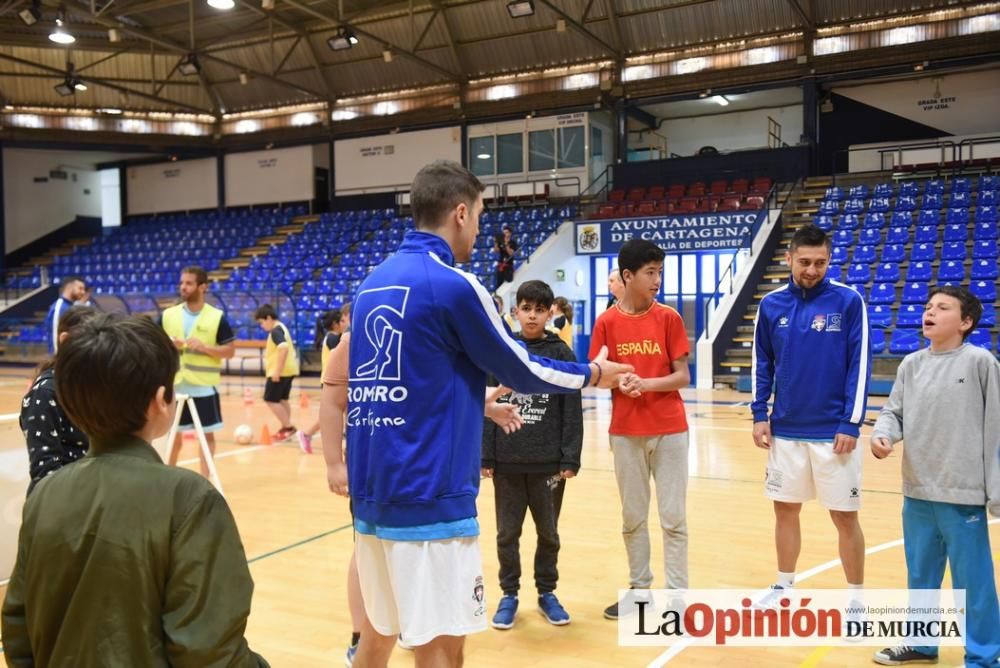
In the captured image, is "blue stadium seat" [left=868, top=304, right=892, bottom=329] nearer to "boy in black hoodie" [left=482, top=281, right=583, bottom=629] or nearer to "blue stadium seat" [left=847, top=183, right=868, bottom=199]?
"blue stadium seat" [left=847, top=183, right=868, bottom=199]

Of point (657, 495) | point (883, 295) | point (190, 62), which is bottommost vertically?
point (657, 495)

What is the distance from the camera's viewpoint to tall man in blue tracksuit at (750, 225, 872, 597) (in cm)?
386

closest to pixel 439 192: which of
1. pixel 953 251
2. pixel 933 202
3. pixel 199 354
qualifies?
pixel 199 354

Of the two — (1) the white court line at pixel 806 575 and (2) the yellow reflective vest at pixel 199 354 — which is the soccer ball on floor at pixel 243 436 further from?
(1) the white court line at pixel 806 575

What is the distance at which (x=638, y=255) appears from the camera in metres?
4.00

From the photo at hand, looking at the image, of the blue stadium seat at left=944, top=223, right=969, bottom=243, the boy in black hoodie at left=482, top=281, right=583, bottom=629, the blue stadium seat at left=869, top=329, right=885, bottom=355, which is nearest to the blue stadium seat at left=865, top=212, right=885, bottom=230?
the blue stadium seat at left=944, top=223, right=969, bottom=243

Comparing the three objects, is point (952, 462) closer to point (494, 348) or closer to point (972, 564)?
point (972, 564)

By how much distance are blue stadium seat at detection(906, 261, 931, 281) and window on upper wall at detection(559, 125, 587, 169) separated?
9.77 m

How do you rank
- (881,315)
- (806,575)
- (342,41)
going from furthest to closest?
(342,41), (881,315), (806,575)

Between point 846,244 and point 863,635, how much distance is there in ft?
47.4

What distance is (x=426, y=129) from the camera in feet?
82.3

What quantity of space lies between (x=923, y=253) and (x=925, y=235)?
703mm

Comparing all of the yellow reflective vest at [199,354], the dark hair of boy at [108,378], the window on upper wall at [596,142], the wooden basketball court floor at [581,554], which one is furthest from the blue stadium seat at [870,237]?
the dark hair of boy at [108,378]

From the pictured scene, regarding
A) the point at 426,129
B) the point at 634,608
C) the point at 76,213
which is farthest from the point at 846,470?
the point at 76,213
